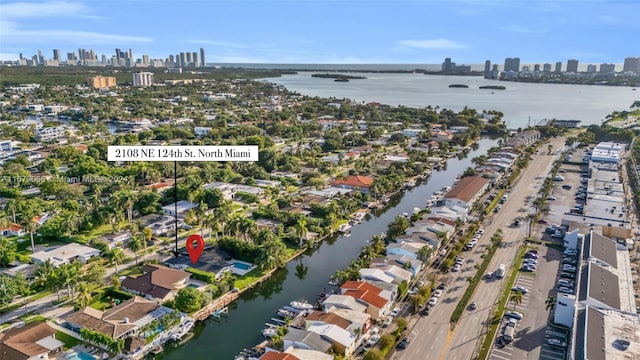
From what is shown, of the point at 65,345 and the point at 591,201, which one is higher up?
the point at 591,201

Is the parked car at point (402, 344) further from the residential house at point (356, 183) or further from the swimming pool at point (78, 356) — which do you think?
the residential house at point (356, 183)

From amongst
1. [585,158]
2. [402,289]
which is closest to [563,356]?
[402,289]

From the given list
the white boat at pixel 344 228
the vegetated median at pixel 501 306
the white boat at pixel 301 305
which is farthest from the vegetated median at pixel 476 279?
the white boat at pixel 344 228

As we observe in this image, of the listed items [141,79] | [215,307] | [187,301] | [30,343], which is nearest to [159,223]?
[215,307]

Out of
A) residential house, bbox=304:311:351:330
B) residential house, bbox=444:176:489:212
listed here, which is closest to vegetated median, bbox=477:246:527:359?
residential house, bbox=304:311:351:330

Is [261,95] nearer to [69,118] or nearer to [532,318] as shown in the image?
[69,118]

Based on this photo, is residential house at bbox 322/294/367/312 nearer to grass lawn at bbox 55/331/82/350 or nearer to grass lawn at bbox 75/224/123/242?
grass lawn at bbox 55/331/82/350
